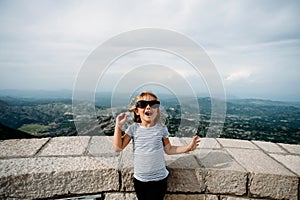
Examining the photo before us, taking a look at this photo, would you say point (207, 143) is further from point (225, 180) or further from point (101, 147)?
point (101, 147)

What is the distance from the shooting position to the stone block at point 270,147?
2.87m

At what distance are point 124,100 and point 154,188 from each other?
3.27 feet

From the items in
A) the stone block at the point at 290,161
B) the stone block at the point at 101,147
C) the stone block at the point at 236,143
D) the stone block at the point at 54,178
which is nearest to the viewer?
the stone block at the point at 54,178

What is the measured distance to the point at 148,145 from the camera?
2.01 meters

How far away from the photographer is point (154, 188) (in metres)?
1.93

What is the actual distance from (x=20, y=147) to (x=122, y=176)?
1455 mm

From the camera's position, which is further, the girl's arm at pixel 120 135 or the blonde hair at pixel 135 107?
the blonde hair at pixel 135 107

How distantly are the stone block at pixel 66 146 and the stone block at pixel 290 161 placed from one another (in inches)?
92.4

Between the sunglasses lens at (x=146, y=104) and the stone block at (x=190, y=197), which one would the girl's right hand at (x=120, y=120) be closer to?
the sunglasses lens at (x=146, y=104)

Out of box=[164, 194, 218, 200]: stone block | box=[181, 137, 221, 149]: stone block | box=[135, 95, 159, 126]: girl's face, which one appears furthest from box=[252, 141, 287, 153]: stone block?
box=[135, 95, 159, 126]: girl's face

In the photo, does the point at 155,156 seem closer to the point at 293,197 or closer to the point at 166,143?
the point at 166,143

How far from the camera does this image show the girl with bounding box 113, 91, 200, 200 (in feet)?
6.33

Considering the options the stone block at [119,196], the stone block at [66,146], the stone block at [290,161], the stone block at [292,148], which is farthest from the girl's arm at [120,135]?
the stone block at [292,148]

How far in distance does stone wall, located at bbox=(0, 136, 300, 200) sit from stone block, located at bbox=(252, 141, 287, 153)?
1.23 ft
